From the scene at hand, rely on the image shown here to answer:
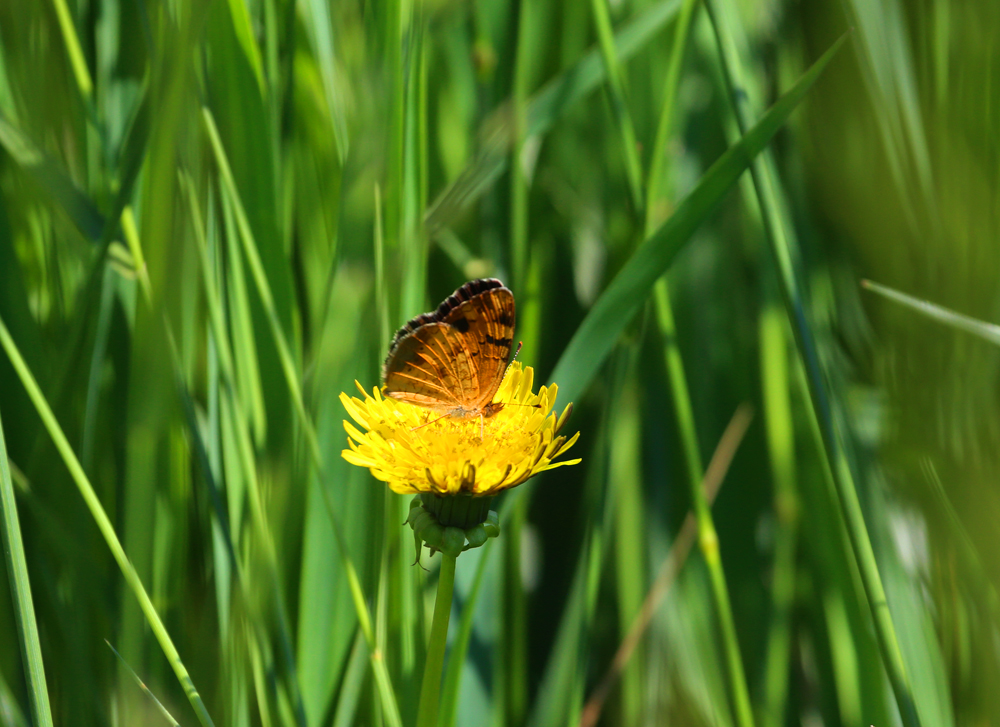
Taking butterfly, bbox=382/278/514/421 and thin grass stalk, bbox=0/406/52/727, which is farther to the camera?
butterfly, bbox=382/278/514/421

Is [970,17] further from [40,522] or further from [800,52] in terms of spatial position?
[40,522]

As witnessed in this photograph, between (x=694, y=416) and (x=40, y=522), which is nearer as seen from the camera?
(x=40, y=522)

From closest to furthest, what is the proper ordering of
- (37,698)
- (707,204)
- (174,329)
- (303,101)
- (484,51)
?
(174,329) < (37,698) < (707,204) < (303,101) < (484,51)

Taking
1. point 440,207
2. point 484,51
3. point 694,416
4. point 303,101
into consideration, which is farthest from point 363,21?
point 694,416

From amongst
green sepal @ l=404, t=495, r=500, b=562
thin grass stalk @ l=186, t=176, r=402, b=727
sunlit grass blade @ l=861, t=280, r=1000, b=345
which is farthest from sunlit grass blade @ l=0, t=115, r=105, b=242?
sunlit grass blade @ l=861, t=280, r=1000, b=345

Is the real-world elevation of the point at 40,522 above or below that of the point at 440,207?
below

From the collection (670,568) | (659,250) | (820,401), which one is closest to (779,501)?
(670,568)

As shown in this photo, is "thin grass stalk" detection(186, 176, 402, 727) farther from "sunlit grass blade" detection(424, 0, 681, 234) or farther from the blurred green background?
"sunlit grass blade" detection(424, 0, 681, 234)
